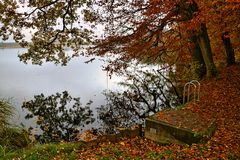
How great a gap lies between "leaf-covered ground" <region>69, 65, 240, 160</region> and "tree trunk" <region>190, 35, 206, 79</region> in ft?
14.5

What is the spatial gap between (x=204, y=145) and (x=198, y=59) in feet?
36.2

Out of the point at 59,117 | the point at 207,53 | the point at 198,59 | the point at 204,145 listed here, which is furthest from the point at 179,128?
the point at 59,117

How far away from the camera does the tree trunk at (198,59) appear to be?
1812 centimetres

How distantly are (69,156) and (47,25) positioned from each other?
11.2m

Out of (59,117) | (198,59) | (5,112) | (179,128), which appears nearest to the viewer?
(5,112)

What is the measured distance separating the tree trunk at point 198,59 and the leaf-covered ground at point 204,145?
443 cm

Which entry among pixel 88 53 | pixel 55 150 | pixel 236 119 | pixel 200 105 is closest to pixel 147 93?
pixel 88 53

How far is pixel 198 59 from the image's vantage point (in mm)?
18641

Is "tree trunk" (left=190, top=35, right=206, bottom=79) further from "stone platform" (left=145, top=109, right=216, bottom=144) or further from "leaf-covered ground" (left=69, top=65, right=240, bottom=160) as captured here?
"stone platform" (left=145, top=109, right=216, bottom=144)

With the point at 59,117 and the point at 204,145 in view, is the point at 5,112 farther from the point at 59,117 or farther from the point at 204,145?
the point at 59,117

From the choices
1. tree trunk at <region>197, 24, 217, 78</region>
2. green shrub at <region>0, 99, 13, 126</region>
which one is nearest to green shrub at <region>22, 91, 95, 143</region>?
tree trunk at <region>197, 24, 217, 78</region>

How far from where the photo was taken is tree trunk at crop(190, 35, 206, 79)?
18125 millimetres

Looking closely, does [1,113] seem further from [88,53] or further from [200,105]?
[88,53]

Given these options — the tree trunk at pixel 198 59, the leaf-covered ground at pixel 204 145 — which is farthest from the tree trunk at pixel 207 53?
the leaf-covered ground at pixel 204 145
